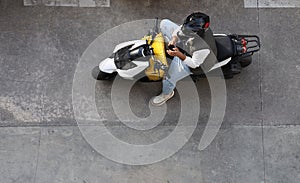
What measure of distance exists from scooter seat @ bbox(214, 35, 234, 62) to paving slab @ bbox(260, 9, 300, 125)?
90cm

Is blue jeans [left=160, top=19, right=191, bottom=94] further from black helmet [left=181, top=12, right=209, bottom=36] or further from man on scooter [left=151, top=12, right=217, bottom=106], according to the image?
black helmet [left=181, top=12, right=209, bottom=36]

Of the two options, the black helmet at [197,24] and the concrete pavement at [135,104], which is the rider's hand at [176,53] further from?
the concrete pavement at [135,104]

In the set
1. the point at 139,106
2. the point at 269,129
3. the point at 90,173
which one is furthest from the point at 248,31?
the point at 90,173

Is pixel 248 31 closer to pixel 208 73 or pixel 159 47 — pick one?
pixel 208 73

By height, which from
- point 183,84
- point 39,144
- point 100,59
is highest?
point 100,59

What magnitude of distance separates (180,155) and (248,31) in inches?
72.5

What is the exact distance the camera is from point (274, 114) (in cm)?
524

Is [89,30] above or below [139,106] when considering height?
above

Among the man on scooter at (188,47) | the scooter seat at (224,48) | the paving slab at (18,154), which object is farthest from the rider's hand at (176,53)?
the paving slab at (18,154)

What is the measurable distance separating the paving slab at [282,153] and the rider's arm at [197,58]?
1330mm

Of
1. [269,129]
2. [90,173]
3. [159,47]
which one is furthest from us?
[269,129]

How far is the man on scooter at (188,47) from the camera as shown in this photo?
4301mm

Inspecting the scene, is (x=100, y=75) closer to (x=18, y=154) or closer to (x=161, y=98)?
(x=161, y=98)

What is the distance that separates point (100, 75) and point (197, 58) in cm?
123
